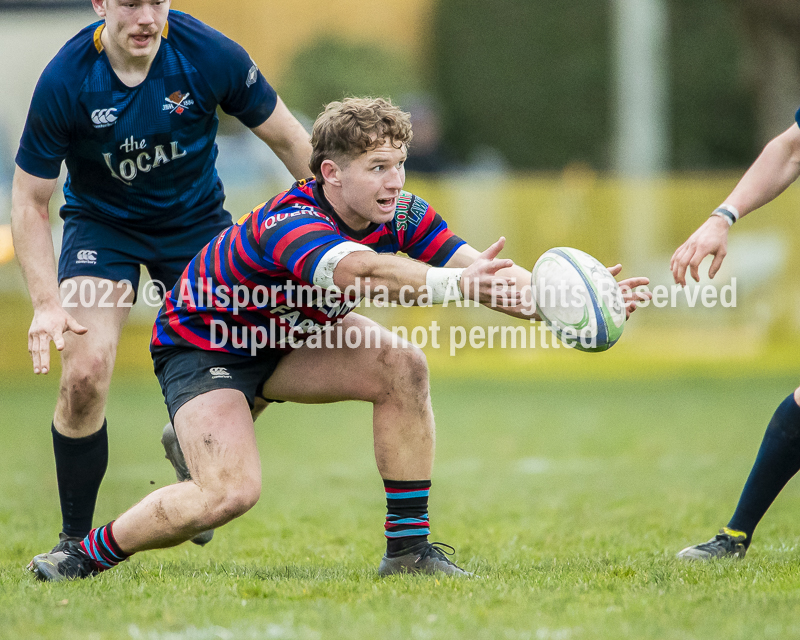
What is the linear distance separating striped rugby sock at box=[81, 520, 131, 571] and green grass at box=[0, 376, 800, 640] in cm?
9

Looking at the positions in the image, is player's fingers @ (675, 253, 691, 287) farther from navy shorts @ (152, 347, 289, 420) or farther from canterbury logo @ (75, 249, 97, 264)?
canterbury logo @ (75, 249, 97, 264)

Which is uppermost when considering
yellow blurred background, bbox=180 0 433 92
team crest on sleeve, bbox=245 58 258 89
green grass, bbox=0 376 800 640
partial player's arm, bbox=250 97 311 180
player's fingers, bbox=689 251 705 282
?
yellow blurred background, bbox=180 0 433 92

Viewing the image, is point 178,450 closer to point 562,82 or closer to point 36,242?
point 36,242

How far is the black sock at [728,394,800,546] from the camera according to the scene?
4461mm

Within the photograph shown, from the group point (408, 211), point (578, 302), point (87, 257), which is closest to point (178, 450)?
point (87, 257)

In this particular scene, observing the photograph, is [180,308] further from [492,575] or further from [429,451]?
[492,575]

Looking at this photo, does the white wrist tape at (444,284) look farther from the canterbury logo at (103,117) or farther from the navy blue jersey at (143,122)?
the canterbury logo at (103,117)

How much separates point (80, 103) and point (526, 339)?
32.2 feet

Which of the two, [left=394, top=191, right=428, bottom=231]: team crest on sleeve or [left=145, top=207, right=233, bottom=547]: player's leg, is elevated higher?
[left=394, top=191, right=428, bottom=231]: team crest on sleeve

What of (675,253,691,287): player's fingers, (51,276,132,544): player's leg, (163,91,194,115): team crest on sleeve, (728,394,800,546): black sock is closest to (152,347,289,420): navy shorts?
(51,276,132,544): player's leg

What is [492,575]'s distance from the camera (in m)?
4.20

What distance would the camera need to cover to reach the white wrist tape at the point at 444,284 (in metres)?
3.67

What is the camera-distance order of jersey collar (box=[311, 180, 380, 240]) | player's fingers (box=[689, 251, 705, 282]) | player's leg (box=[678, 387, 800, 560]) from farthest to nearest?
player's leg (box=[678, 387, 800, 560])
player's fingers (box=[689, 251, 705, 282])
jersey collar (box=[311, 180, 380, 240])

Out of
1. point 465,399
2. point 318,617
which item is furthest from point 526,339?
point 318,617
